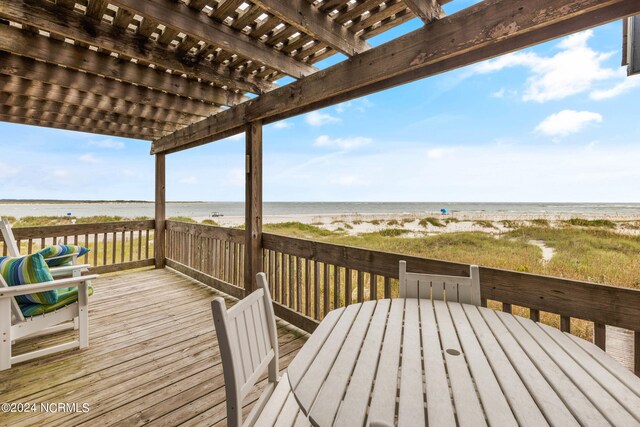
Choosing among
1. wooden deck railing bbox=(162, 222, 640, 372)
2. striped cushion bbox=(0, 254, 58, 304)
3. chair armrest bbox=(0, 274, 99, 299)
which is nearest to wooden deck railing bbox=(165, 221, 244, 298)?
wooden deck railing bbox=(162, 222, 640, 372)

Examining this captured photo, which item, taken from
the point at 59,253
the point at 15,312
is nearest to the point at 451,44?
the point at 15,312

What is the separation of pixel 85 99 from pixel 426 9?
A: 3.65 metres

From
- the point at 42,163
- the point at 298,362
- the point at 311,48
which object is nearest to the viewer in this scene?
the point at 298,362

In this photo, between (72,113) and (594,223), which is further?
(594,223)

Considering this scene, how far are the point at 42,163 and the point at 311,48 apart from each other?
4441 cm

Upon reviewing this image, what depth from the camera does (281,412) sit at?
102cm

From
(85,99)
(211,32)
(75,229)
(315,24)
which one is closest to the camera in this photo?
(315,24)

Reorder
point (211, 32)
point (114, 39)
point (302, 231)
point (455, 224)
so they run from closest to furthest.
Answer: point (211, 32)
point (114, 39)
point (302, 231)
point (455, 224)

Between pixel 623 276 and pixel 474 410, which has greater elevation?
pixel 474 410

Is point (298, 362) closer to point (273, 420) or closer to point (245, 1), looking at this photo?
point (273, 420)

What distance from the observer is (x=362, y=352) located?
39.4 inches

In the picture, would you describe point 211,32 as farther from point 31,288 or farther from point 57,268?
point 57,268

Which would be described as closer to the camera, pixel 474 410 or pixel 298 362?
pixel 474 410

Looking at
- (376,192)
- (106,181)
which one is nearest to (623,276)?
(376,192)
